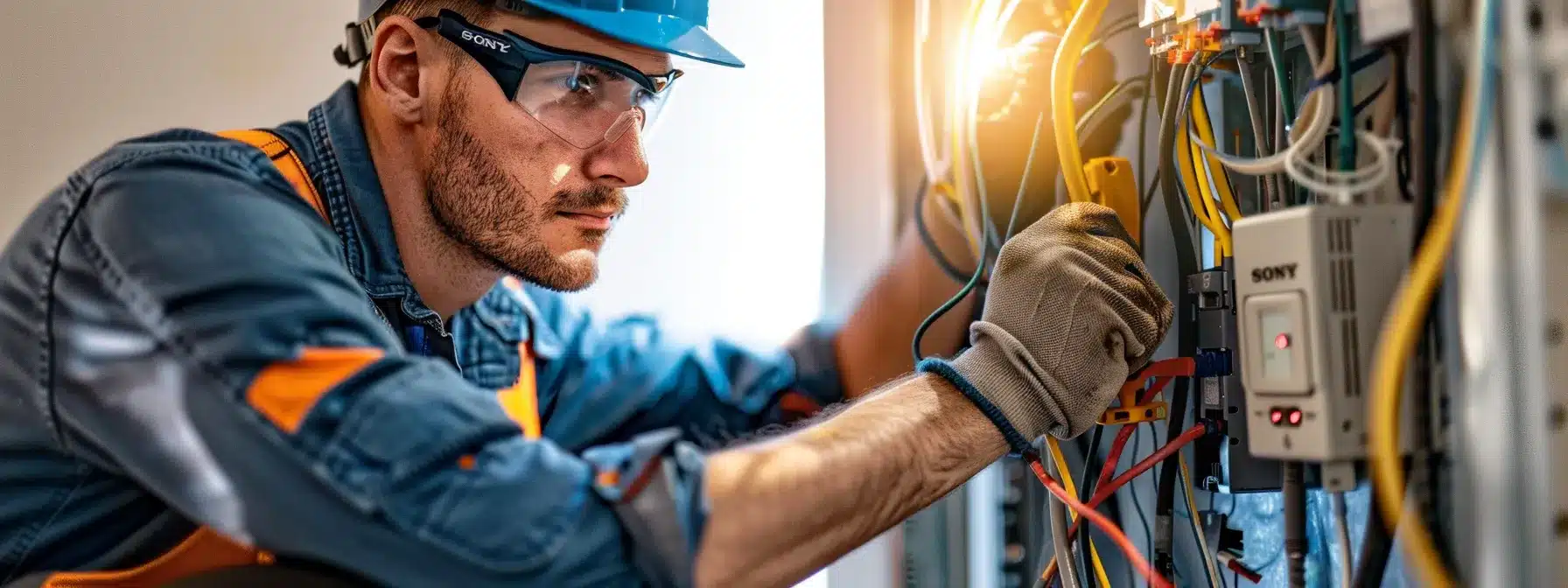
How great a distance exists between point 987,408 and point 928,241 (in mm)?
478

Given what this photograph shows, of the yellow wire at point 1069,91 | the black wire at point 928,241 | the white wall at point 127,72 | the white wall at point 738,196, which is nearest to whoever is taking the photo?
the yellow wire at point 1069,91

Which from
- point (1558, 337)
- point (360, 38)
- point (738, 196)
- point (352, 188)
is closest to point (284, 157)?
point (352, 188)

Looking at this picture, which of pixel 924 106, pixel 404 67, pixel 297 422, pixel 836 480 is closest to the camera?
pixel 297 422

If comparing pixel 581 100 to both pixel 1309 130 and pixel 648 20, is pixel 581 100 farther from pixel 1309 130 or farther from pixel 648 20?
pixel 1309 130

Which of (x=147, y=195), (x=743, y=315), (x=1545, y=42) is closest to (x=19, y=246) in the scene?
(x=147, y=195)

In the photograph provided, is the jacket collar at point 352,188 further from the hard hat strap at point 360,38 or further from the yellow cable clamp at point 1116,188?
the yellow cable clamp at point 1116,188

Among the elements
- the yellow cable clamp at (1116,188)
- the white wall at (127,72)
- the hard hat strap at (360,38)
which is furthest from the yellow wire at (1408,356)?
the white wall at (127,72)

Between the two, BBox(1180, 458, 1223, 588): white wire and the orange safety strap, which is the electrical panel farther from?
the orange safety strap

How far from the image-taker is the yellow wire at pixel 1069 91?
1.02m

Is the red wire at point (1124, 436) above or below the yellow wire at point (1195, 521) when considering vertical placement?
above

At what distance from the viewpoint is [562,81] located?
1121mm

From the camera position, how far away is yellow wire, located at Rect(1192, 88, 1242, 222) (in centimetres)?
98

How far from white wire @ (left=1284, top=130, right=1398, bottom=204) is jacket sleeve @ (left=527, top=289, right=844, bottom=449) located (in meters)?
0.75

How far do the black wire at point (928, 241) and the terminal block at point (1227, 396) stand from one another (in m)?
0.35
